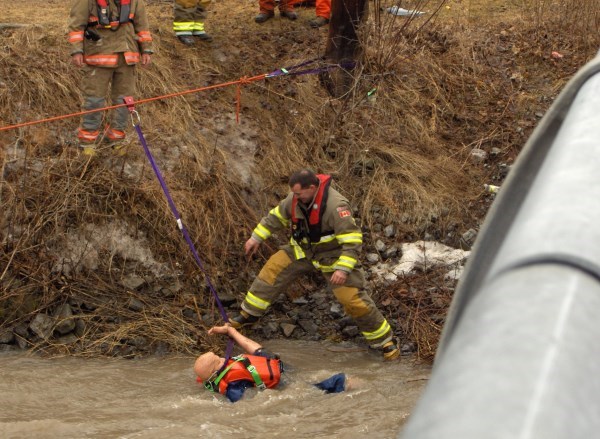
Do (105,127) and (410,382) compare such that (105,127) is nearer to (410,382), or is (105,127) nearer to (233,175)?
(233,175)

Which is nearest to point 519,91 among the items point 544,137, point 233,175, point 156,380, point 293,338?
point 233,175

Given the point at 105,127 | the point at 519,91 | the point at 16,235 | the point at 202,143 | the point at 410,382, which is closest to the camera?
the point at 410,382

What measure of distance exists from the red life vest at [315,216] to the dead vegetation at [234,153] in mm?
1246

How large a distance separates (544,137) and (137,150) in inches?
316

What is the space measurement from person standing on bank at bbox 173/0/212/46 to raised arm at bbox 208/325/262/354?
4.78 meters

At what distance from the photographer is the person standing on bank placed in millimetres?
10570

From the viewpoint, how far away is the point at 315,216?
723 centimetres

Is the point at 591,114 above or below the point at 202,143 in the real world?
above

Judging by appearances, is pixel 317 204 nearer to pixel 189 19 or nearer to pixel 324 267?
pixel 324 267

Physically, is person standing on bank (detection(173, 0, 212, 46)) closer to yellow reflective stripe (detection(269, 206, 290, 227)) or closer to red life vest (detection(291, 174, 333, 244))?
yellow reflective stripe (detection(269, 206, 290, 227))

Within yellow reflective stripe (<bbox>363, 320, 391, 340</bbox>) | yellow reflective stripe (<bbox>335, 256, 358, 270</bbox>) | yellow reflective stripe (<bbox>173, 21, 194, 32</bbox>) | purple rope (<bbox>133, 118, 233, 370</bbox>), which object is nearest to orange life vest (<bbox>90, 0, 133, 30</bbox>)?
purple rope (<bbox>133, 118, 233, 370</bbox>)

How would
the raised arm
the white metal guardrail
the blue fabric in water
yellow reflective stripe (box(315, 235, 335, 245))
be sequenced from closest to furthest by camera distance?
the white metal guardrail → the blue fabric in water → the raised arm → yellow reflective stripe (box(315, 235, 335, 245))

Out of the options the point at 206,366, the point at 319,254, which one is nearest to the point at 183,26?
the point at 319,254

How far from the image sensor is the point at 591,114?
843 mm
